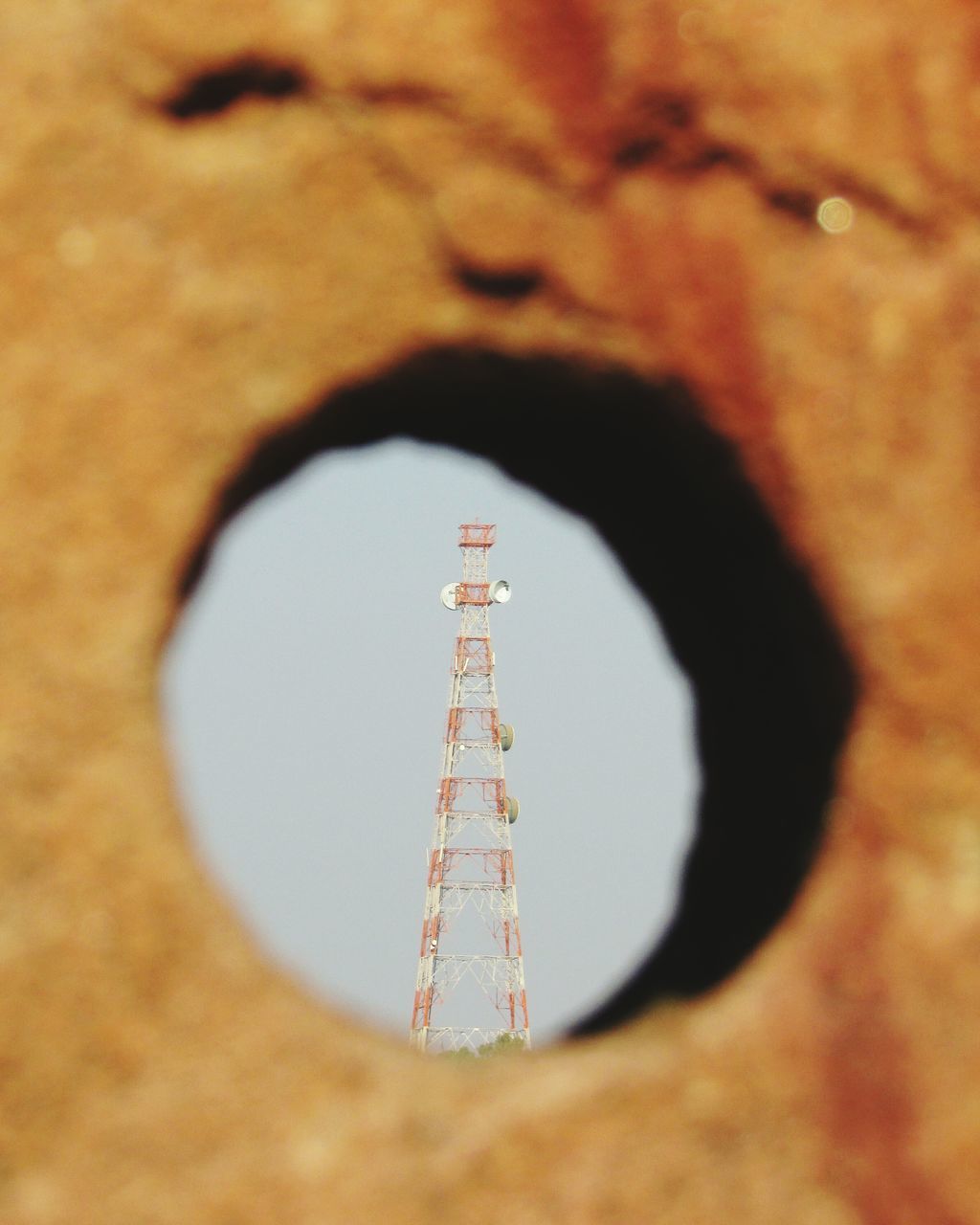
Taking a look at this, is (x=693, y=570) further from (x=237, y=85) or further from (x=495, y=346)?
(x=237, y=85)

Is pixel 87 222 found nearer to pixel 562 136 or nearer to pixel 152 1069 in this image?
pixel 562 136

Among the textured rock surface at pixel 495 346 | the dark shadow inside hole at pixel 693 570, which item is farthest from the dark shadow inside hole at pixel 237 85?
the dark shadow inside hole at pixel 693 570

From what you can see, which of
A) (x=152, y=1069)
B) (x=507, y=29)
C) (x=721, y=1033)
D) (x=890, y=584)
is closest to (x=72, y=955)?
(x=152, y=1069)

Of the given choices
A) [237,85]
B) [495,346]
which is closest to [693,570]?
[495,346]

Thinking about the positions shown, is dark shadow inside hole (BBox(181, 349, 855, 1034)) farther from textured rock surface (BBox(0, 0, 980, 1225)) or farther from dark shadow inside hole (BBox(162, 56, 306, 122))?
dark shadow inside hole (BBox(162, 56, 306, 122))

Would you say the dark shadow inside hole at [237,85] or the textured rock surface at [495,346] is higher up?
the dark shadow inside hole at [237,85]

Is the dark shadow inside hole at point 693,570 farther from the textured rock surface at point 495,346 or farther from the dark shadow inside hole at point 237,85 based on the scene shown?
the dark shadow inside hole at point 237,85
